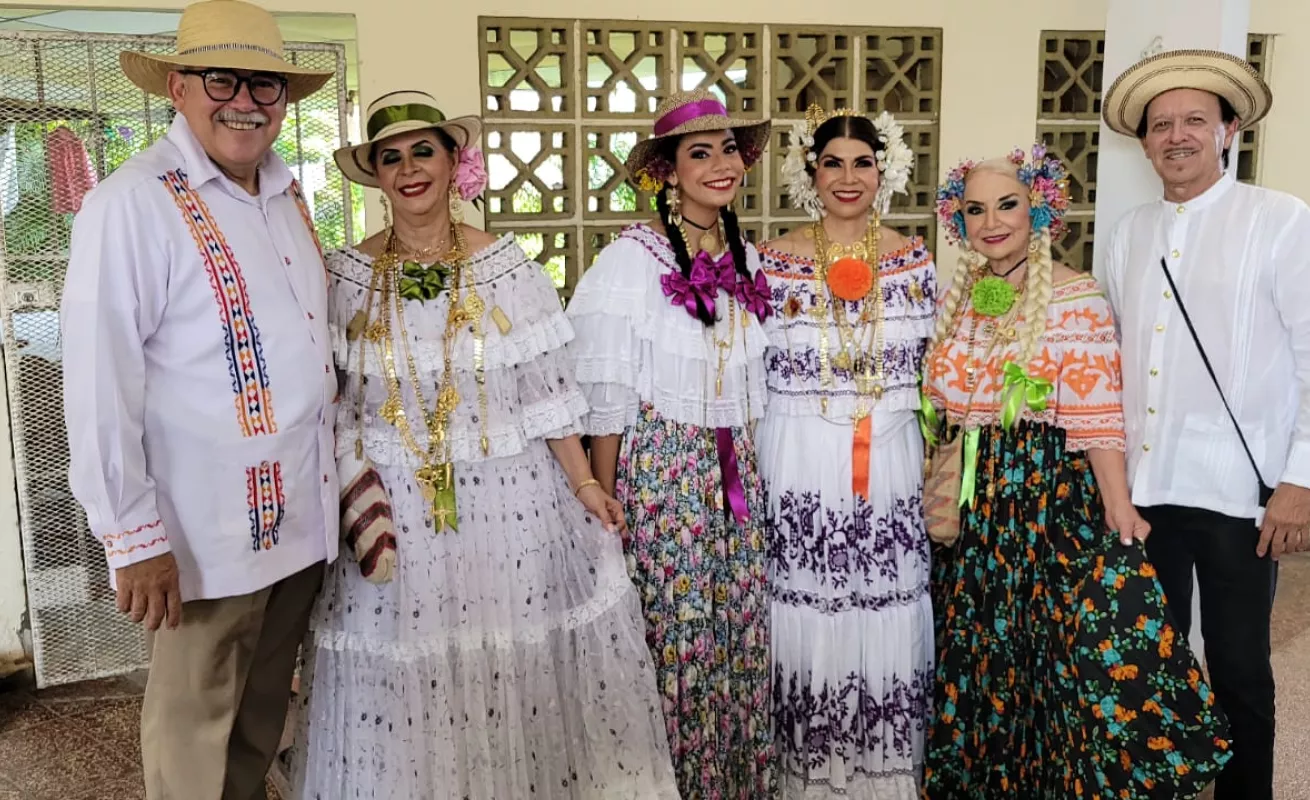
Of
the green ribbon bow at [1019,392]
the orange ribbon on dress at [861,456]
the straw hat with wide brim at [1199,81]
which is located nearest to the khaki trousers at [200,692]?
the orange ribbon on dress at [861,456]

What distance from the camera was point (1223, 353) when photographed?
2.26 m

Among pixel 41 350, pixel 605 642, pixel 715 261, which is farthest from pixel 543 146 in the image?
pixel 605 642

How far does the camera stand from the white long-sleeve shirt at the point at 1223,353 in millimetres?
2217

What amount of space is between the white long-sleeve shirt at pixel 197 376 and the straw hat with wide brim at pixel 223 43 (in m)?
0.15

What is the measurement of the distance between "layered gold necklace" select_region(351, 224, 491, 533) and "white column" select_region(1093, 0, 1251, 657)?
1.67 metres

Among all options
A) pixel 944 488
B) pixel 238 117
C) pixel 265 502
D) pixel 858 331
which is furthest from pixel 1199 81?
pixel 265 502

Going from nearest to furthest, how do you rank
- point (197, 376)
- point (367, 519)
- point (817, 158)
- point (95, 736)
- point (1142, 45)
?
point (197, 376) < point (367, 519) < point (817, 158) < point (1142, 45) < point (95, 736)

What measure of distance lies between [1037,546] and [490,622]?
4.34 ft

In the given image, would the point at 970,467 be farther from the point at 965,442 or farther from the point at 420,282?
the point at 420,282

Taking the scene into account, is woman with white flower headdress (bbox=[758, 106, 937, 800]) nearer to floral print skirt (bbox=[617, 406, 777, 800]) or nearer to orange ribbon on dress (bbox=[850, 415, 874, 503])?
orange ribbon on dress (bbox=[850, 415, 874, 503])

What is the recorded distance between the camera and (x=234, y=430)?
1912 mm

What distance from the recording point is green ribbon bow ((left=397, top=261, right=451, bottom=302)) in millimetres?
2238

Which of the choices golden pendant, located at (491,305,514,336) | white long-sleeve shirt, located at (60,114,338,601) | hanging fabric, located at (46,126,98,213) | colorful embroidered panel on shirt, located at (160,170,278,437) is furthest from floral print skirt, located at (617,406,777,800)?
hanging fabric, located at (46,126,98,213)

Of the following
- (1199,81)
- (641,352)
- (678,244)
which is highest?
(1199,81)
